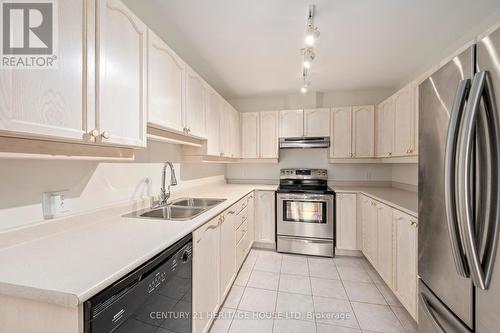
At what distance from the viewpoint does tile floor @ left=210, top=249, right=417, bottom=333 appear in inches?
63.1

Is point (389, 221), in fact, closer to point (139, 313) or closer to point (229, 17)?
point (139, 313)

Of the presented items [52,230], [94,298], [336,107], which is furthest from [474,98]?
[336,107]

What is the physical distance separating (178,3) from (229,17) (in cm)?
39

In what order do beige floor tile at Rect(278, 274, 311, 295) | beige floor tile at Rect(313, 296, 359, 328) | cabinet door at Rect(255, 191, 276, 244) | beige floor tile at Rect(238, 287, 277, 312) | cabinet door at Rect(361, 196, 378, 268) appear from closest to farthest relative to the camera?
beige floor tile at Rect(313, 296, 359, 328)
beige floor tile at Rect(238, 287, 277, 312)
beige floor tile at Rect(278, 274, 311, 295)
cabinet door at Rect(361, 196, 378, 268)
cabinet door at Rect(255, 191, 276, 244)

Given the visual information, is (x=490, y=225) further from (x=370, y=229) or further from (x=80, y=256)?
(x=370, y=229)

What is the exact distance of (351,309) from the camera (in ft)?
5.85

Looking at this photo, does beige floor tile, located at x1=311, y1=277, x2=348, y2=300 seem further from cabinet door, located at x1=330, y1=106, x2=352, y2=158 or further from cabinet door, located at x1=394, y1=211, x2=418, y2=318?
cabinet door, located at x1=330, y1=106, x2=352, y2=158

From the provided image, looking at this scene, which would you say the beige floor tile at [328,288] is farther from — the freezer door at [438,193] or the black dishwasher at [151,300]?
the black dishwasher at [151,300]

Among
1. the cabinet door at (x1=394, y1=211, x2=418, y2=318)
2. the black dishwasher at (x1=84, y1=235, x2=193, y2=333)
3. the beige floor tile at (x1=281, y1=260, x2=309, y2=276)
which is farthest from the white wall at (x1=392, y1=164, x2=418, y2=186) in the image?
the black dishwasher at (x1=84, y1=235, x2=193, y2=333)

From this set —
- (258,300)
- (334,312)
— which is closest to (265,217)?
(258,300)

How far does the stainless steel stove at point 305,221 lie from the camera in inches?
110

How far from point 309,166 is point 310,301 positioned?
2.09 metres

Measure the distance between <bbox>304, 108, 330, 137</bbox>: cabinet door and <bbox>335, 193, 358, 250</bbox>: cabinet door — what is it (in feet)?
3.41

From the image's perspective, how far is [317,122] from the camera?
3.23 metres
